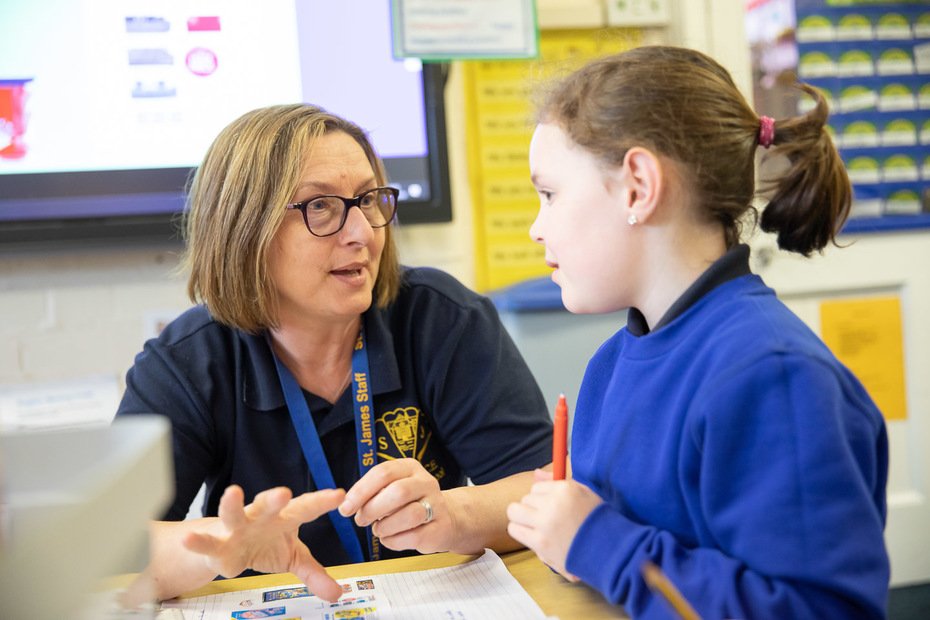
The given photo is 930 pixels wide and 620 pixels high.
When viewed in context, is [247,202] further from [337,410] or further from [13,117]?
[13,117]

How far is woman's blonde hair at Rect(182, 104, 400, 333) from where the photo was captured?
1.25 meters

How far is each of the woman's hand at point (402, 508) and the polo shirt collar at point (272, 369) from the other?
25 centimetres

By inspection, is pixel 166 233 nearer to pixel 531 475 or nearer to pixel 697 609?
pixel 531 475

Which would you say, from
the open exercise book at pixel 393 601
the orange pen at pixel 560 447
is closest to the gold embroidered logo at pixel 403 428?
the open exercise book at pixel 393 601

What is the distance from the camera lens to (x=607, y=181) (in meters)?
0.90

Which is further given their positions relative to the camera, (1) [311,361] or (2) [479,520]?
(1) [311,361]

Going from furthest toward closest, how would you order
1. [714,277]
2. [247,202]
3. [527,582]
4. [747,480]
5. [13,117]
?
[13,117] → [247,202] → [527,582] → [714,277] → [747,480]

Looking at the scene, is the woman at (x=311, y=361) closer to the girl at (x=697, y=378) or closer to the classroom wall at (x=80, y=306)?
the girl at (x=697, y=378)

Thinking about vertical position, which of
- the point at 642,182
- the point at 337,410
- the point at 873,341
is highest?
the point at 642,182

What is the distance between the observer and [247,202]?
1.25 metres

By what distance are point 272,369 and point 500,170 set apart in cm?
112

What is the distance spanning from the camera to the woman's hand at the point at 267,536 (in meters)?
→ 0.87

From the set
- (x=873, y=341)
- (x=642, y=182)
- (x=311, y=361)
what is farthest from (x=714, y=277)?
(x=873, y=341)

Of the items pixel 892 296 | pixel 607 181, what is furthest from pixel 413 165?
pixel 892 296
